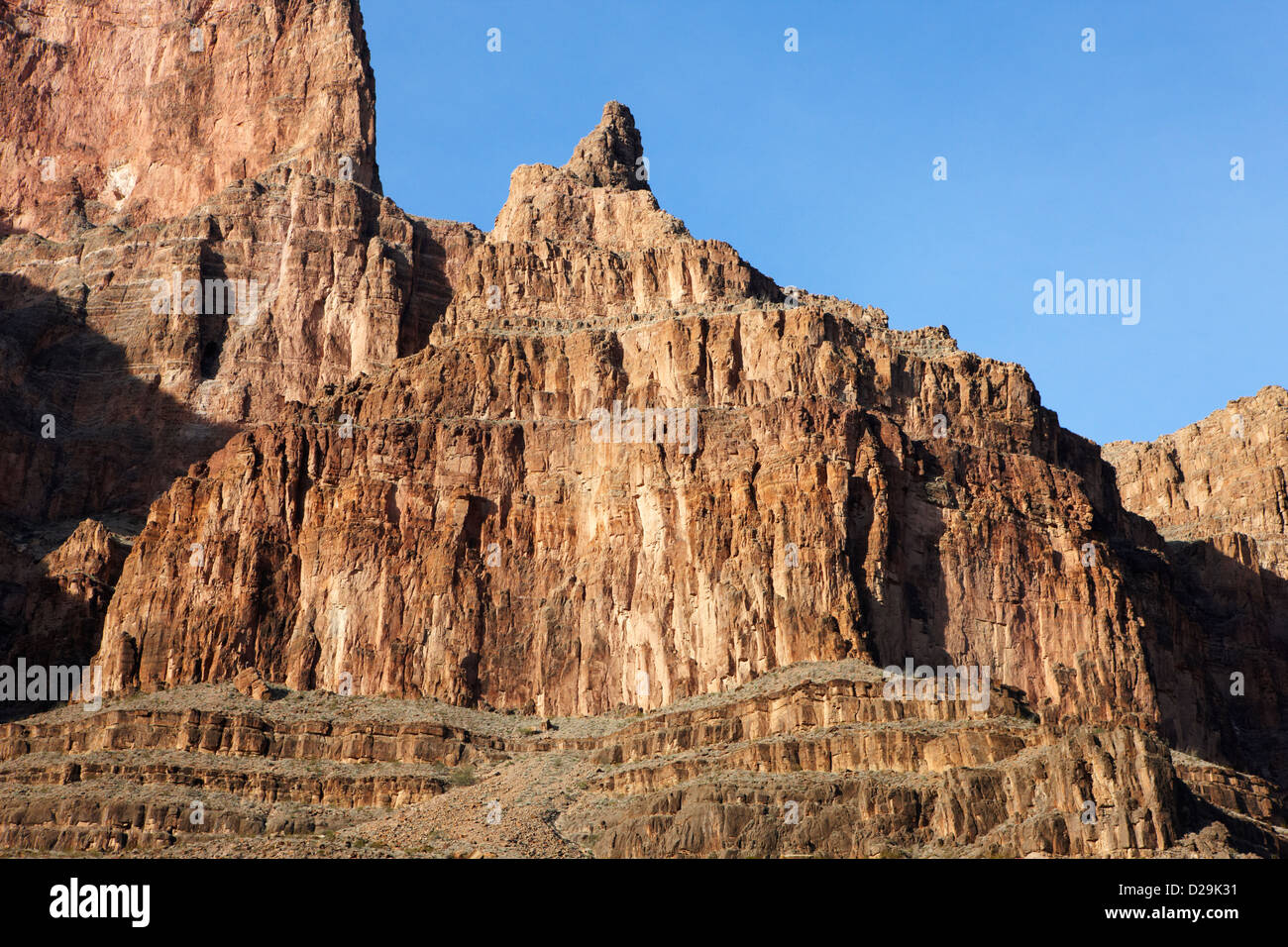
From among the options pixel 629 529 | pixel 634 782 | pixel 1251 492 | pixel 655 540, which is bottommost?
pixel 634 782

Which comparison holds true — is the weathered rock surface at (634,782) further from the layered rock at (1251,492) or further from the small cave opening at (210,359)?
the layered rock at (1251,492)

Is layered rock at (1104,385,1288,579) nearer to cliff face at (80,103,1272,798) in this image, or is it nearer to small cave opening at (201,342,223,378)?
cliff face at (80,103,1272,798)

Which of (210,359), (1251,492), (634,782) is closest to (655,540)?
(634,782)

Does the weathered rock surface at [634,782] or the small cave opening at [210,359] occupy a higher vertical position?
the small cave opening at [210,359]

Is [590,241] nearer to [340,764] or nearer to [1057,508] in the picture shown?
[1057,508]

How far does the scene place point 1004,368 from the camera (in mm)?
168375

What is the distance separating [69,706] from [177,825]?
21582 millimetres

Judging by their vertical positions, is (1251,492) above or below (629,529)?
above

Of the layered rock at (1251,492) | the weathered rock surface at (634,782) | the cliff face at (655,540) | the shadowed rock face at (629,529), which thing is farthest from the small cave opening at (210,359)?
the layered rock at (1251,492)

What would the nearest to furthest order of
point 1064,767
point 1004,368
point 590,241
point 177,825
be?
1. point 1064,767
2. point 177,825
3. point 1004,368
4. point 590,241

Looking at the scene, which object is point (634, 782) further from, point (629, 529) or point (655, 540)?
point (629, 529)

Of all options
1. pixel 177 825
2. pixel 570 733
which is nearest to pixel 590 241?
pixel 570 733

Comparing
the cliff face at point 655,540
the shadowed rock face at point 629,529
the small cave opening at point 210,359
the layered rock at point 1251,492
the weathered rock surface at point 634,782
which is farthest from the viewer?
the layered rock at point 1251,492

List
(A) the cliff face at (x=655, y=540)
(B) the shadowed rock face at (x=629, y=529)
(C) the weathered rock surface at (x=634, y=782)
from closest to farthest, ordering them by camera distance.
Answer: (C) the weathered rock surface at (x=634, y=782)
(B) the shadowed rock face at (x=629, y=529)
(A) the cliff face at (x=655, y=540)
